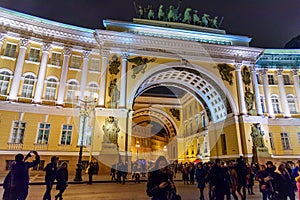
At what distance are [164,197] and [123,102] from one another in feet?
58.8

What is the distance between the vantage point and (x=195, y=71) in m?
25.0

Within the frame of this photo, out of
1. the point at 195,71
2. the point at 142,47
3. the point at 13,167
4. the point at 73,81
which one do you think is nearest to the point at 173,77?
the point at 195,71

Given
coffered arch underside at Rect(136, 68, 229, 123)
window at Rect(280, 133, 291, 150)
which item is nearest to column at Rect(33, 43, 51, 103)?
coffered arch underside at Rect(136, 68, 229, 123)

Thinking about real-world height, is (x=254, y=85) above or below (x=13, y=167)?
above

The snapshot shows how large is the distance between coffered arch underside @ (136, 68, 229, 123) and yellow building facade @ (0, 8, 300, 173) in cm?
15

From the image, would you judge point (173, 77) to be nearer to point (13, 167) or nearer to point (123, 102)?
point (123, 102)

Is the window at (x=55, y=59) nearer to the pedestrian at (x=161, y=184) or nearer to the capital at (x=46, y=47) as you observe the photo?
the capital at (x=46, y=47)

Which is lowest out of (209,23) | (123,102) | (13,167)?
(13,167)

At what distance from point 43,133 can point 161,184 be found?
64.2ft

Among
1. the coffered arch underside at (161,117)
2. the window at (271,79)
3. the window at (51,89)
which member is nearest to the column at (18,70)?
the window at (51,89)

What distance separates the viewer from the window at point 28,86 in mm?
20656

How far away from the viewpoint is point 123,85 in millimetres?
21938

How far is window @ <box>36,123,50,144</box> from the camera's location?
20.0 meters

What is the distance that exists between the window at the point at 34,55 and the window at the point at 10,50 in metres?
1.36
